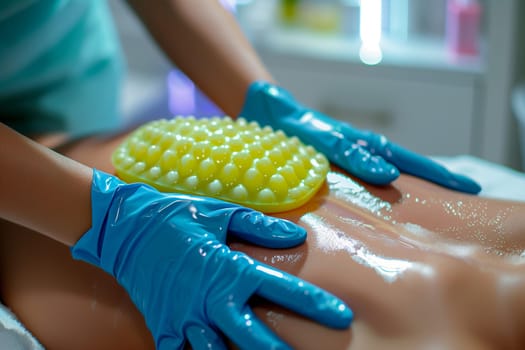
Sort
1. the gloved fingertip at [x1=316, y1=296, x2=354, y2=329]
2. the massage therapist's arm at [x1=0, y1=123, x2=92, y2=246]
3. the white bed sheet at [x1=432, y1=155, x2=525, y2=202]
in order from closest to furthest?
the gloved fingertip at [x1=316, y1=296, x2=354, y2=329]
the massage therapist's arm at [x1=0, y1=123, x2=92, y2=246]
the white bed sheet at [x1=432, y1=155, x2=525, y2=202]

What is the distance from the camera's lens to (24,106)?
1256mm

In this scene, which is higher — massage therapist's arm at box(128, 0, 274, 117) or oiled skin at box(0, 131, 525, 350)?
massage therapist's arm at box(128, 0, 274, 117)

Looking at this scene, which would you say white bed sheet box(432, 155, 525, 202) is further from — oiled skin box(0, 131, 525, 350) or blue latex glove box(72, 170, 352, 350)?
blue latex glove box(72, 170, 352, 350)

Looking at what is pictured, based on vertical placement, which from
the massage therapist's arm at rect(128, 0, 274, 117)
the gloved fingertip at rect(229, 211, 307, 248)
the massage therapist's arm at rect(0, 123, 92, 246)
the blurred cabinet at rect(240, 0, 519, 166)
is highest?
the massage therapist's arm at rect(128, 0, 274, 117)

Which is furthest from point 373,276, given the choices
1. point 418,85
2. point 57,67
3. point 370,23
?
point 370,23

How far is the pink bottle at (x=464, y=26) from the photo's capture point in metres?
1.97

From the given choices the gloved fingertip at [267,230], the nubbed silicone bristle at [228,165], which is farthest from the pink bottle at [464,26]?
the gloved fingertip at [267,230]

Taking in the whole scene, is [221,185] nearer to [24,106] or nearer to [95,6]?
[24,106]

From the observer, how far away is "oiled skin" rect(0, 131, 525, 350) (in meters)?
0.71

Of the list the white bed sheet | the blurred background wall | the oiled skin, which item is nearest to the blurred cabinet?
the blurred background wall

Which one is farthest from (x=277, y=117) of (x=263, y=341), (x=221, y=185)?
(x=263, y=341)

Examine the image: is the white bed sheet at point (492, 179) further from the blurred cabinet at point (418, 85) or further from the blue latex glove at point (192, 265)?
the blurred cabinet at point (418, 85)

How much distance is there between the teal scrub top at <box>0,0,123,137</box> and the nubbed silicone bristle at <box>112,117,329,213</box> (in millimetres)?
365

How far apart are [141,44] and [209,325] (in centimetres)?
191
